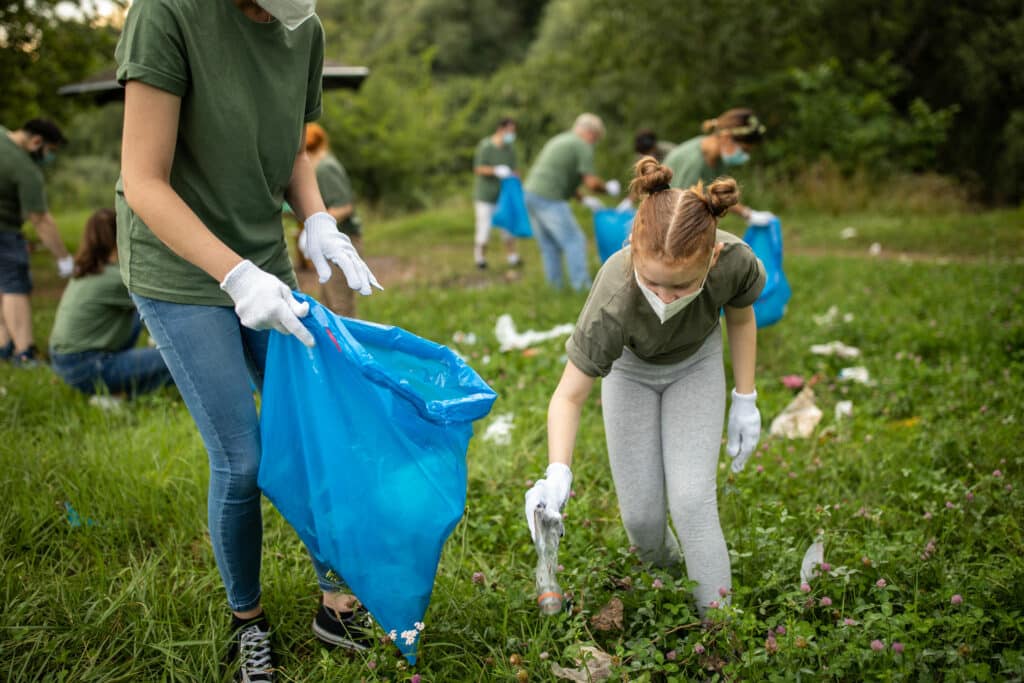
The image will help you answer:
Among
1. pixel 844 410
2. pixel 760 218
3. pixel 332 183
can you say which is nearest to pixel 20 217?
pixel 332 183

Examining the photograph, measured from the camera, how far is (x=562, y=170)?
6406 millimetres

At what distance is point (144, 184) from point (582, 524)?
62.9 inches

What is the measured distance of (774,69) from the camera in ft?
44.3

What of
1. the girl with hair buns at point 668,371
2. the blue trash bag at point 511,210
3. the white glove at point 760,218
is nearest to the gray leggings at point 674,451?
the girl with hair buns at point 668,371

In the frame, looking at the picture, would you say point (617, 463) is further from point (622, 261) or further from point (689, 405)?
point (622, 261)

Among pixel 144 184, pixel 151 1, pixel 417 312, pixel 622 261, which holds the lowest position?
pixel 417 312

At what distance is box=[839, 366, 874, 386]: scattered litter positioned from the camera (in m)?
3.91

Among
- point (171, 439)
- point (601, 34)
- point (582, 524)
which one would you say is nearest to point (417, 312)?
point (171, 439)

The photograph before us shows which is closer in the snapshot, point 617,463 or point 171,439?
point 617,463

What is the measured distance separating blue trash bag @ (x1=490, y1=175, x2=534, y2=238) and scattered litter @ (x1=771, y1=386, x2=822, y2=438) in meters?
4.03

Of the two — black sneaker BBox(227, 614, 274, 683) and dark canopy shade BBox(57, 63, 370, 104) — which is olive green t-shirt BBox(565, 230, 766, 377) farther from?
Answer: dark canopy shade BBox(57, 63, 370, 104)

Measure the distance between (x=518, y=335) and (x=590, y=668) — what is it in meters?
3.16

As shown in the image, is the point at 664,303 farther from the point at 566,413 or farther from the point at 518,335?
the point at 518,335

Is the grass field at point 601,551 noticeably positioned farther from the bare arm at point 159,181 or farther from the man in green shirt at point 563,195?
the man in green shirt at point 563,195
